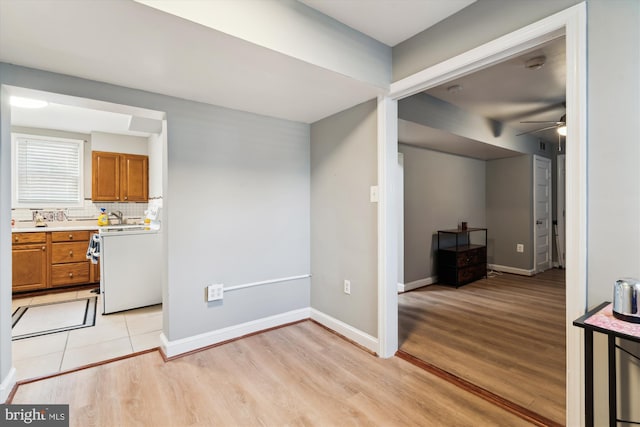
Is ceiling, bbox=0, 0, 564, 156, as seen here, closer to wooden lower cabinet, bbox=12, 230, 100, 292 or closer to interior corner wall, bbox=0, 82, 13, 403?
interior corner wall, bbox=0, 82, 13, 403

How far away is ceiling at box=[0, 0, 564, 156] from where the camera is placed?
53.4 inches

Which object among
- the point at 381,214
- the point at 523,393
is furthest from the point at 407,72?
the point at 523,393

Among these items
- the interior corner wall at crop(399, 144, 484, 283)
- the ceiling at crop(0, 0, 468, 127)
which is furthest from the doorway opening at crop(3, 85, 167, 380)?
the interior corner wall at crop(399, 144, 484, 283)

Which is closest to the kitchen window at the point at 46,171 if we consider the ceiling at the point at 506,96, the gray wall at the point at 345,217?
the gray wall at the point at 345,217

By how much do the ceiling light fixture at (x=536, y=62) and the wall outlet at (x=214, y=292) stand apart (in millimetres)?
3181

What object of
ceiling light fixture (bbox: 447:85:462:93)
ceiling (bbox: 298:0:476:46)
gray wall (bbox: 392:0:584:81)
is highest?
ceiling light fixture (bbox: 447:85:462:93)

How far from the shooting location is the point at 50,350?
2377 millimetres

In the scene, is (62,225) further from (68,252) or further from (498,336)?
(498,336)

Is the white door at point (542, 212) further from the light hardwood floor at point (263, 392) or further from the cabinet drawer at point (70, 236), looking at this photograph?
the cabinet drawer at point (70, 236)

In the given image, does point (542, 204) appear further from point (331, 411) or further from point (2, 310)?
point (2, 310)

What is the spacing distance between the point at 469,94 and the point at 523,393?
110 inches

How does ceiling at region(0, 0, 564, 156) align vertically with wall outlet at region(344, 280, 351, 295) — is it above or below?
above

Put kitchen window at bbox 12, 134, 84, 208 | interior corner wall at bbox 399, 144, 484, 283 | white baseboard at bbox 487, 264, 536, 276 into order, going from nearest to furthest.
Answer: interior corner wall at bbox 399, 144, 484, 283 → kitchen window at bbox 12, 134, 84, 208 → white baseboard at bbox 487, 264, 536, 276

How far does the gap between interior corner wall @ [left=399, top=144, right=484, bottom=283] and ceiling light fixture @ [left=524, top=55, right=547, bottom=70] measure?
1688mm
